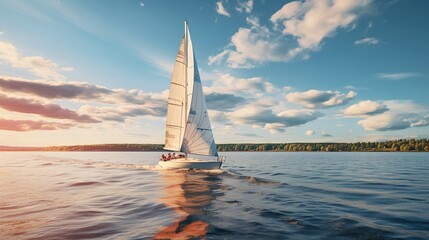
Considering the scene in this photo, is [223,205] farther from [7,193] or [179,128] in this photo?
[179,128]

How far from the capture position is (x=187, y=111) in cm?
4866

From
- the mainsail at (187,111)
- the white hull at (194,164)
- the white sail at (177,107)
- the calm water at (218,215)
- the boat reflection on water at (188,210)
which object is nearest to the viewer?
the boat reflection on water at (188,210)

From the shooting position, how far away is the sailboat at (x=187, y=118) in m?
46.5

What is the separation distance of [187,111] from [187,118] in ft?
8.87

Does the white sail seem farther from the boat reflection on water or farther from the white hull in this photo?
the boat reflection on water

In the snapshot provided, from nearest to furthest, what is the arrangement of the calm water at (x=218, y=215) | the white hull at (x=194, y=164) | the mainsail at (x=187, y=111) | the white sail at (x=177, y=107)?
the calm water at (x=218, y=215) → the white hull at (x=194, y=164) → the mainsail at (x=187, y=111) → the white sail at (x=177, y=107)

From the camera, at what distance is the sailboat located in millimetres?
46469

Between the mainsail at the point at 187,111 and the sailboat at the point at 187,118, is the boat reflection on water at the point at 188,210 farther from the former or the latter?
the mainsail at the point at 187,111

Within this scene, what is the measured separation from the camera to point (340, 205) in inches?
787

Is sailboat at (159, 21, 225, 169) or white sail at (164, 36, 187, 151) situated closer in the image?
sailboat at (159, 21, 225, 169)

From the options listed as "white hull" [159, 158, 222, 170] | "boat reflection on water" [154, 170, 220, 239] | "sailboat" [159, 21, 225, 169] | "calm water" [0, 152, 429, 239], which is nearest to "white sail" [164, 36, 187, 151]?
"sailboat" [159, 21, 225, 169]

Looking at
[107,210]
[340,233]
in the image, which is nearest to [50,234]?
[107,210]

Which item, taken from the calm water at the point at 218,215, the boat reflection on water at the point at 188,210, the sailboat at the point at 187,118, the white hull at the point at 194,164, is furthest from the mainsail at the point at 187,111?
the calm water at the point at 218,215

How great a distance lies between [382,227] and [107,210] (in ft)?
56.3
